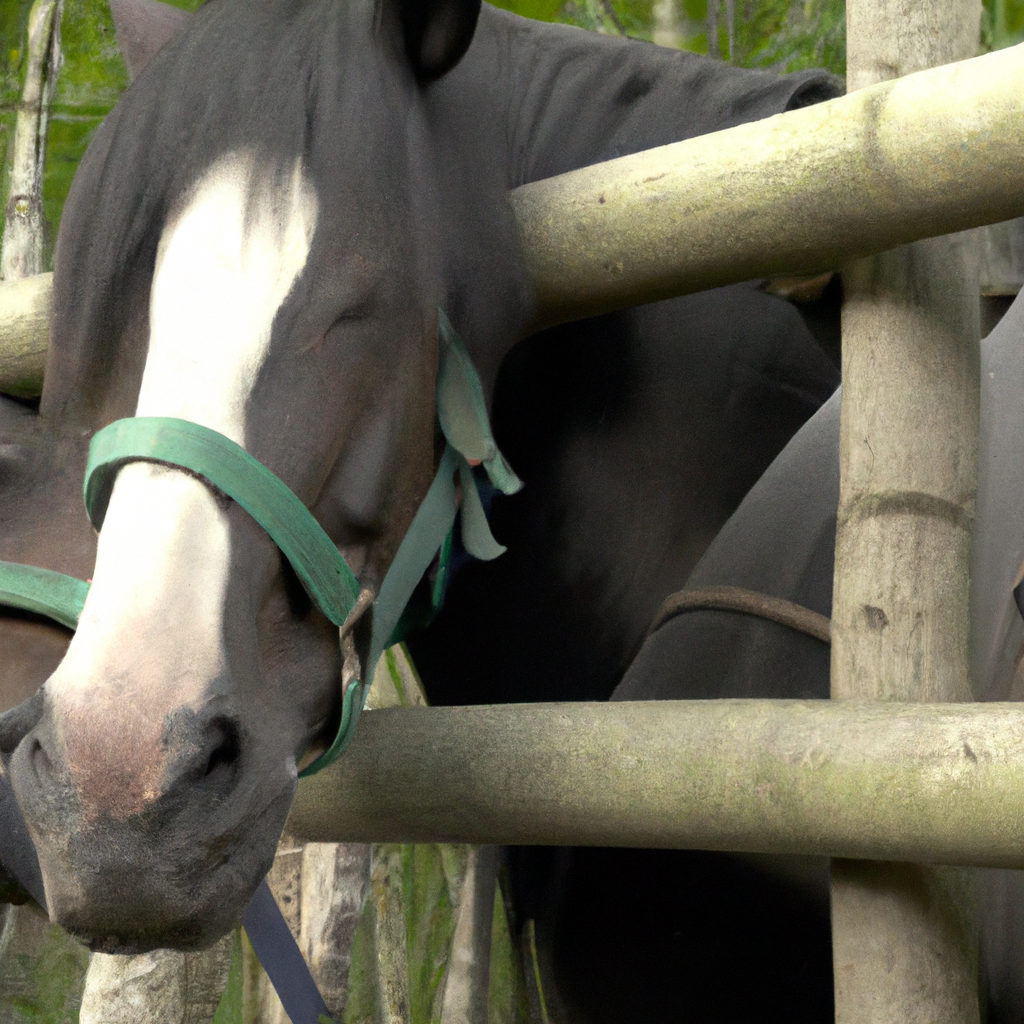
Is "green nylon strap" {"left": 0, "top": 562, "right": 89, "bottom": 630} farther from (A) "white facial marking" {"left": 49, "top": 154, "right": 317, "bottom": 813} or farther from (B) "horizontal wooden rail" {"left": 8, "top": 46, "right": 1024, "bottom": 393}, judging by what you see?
(B) "horizontal wooden rail" {"left": 8, "top": 46, "right": 1024, "bottom": 393}

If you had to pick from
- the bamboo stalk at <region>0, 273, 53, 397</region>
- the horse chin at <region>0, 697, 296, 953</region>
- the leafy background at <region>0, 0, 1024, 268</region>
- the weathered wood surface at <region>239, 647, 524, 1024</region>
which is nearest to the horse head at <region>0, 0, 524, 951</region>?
the horse chin at <region>0, 697, 296, 953</region>

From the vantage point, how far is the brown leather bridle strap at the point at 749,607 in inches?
32.9

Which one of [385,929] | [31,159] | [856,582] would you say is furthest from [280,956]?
[31,159]

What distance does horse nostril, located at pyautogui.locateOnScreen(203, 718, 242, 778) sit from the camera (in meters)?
0.53

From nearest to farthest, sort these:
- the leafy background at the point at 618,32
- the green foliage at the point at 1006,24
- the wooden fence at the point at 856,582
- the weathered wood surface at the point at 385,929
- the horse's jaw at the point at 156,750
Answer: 1. the horse's jaw at the point at 156,750
2. the wooden fence at the point at 856,582
3. the green foliage at the point at 1006,24
4. the weathered wood surface at the point at 385,929
5. the leafy background at the point at 618,32

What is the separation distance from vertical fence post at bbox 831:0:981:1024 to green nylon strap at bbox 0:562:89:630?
44cm

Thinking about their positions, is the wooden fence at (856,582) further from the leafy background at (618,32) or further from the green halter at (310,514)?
the leafy background at (618,32)

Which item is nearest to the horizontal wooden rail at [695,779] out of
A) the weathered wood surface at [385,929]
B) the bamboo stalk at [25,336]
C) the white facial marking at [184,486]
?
the white facial marking at [184,486]

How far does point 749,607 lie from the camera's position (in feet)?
2.82

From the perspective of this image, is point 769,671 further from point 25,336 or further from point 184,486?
point 25,336

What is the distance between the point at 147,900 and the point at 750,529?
54cm

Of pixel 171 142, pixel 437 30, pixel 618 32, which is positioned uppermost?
pixel 618 32

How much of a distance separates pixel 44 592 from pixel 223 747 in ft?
0.55

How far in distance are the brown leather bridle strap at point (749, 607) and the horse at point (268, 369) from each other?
0.27 feet
